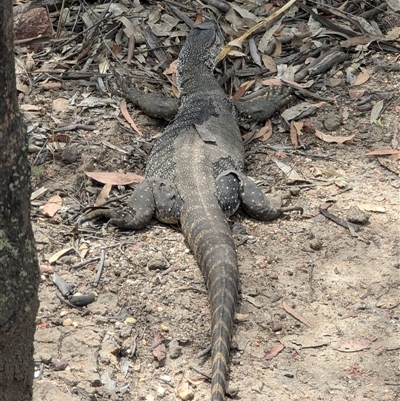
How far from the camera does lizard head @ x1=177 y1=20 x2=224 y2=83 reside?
6941 mm

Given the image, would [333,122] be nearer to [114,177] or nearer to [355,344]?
[114,177]

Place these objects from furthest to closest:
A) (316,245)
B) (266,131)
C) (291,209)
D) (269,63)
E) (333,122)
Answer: (269,63) < (266,131) < (333,122) < (291,209) < (316,245)

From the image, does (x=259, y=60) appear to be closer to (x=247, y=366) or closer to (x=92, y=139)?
(x=92, y=139)

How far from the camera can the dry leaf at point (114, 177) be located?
5.66m

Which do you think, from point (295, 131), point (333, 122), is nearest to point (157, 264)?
point (295, 131)

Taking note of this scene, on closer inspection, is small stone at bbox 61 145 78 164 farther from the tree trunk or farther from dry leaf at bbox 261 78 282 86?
the tree trunk

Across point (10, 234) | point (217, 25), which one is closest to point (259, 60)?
point (217, 25)

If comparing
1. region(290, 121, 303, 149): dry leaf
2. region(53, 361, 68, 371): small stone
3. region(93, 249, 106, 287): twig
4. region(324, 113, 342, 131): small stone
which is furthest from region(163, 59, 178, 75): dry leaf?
region(53, 361, 68, 371): small stone

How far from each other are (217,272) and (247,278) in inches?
14.9

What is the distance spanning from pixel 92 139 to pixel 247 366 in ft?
8.82

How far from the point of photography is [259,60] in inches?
282

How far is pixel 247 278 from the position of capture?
478 cm

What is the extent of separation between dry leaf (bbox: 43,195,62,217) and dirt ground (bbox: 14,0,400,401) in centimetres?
3

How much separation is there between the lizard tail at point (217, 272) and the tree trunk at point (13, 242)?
55.8 inches
